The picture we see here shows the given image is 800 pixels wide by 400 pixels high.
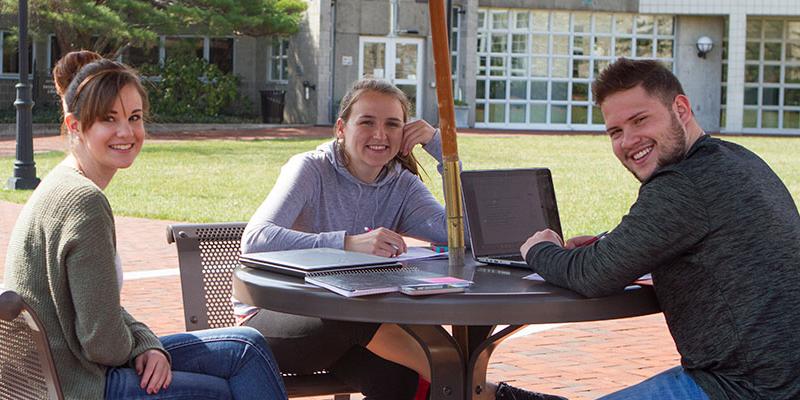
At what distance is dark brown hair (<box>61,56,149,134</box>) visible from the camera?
3080mm

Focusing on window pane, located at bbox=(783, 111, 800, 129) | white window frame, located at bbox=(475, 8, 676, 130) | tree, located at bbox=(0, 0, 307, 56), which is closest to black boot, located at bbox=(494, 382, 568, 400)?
tree, located at bbox=(0, 0, 307, 56)

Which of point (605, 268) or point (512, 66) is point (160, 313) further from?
point (512, 66)

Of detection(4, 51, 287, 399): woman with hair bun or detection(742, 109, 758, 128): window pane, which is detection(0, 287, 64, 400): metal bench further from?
detection(742, 109, 758, 128): window pane

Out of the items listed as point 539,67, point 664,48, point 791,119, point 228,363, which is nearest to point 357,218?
point 228,363

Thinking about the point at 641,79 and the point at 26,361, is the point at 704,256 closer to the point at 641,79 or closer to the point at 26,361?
the point at 641,79

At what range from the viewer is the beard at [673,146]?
304 centimetres

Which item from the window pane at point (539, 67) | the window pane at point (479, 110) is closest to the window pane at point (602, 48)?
the window pane at point (539, 67)

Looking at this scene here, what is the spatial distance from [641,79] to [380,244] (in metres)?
1.01

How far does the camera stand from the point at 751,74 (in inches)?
1602

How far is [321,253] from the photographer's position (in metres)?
3.48

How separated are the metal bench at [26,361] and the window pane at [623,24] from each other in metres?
38.3

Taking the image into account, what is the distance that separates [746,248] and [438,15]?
4.12 feet

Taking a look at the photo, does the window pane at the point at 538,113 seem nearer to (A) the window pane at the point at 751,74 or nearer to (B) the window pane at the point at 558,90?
(B) the window pane at the point at 558,90

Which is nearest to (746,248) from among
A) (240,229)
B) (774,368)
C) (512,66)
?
(774,368)
